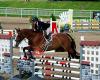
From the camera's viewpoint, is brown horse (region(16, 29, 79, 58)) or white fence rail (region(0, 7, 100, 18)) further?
white fence rail (region(0, 7, 100, 18))

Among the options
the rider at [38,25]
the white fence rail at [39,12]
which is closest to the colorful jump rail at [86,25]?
the white fence rail at [39,12]

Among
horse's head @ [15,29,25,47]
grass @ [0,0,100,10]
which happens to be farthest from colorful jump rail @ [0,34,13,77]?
grass @ [0,0,100,10]

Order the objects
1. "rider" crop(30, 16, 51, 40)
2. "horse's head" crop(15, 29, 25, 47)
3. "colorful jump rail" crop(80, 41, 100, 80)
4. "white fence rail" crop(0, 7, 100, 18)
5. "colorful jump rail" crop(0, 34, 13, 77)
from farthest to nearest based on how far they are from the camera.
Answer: "white fence rail" crop(0, 7, 100, 18) → "rider" crop(30, 16, 51, 40) → "horse's head" crop(15, 29, 25, 47) → "colorful jump rail" crop(0, 34, 13, 77) → "colorful jump rail" crop(80, 41, 100, 80)

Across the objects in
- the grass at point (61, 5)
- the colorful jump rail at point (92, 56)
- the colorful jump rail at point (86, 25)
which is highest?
the grass at point (61, 5)

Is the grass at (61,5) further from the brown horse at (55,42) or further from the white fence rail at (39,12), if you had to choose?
the brown horse at (55,42)

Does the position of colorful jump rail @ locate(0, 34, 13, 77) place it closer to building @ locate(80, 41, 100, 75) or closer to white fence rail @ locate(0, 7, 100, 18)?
building @ locate(80, 41, 100, 75)

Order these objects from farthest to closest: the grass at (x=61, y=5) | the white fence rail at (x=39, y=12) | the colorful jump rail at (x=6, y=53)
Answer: the grass at (x=61, y=5)
the white fence rail at (x=39, y=12)
the colorful jump rail at (x=6, y=53)

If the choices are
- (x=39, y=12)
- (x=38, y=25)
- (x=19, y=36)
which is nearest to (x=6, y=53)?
(x=19, y=36)

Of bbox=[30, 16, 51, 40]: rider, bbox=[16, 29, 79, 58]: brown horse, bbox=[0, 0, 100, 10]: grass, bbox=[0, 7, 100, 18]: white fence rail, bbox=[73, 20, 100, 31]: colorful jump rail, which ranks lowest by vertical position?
bbox=[16, 29, 79, 58]: brown horse

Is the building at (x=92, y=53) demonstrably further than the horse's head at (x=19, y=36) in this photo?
No

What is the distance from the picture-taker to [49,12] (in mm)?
35531

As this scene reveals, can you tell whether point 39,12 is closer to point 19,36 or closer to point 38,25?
point 38,25

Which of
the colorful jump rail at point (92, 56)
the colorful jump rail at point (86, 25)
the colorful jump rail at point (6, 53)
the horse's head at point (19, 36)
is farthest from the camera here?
the colorful jump rail at point (86, 25)

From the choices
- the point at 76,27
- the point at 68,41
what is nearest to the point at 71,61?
the point at 68,41
